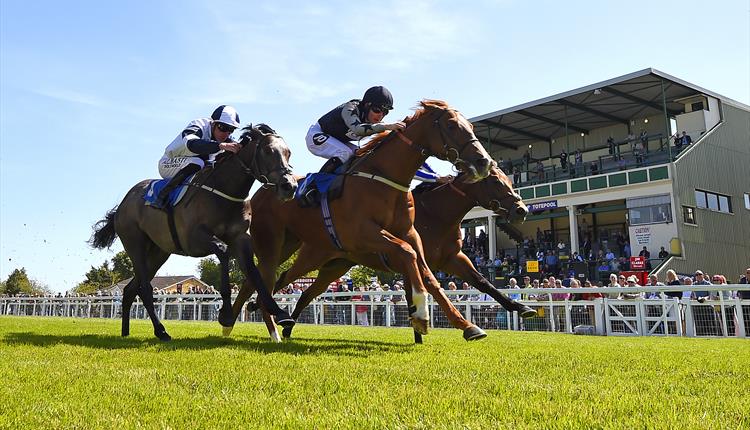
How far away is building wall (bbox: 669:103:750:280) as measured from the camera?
29741 millimetres

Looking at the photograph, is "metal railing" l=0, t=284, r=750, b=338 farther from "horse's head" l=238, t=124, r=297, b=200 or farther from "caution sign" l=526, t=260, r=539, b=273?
"caution sign" l=526, t=260, r=539, b=273

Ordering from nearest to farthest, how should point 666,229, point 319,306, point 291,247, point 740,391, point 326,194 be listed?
1. point 740,391
2. point 326,194
3. point 291,247
4. point 319,306
5. point 666,229

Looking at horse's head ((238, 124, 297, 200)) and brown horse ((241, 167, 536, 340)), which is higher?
horse's head ((238, 124, 297, 200))

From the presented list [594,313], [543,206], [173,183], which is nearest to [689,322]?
[594,313]

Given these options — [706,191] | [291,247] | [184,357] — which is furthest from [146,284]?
[706,191]

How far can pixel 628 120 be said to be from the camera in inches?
1475

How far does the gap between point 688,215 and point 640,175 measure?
9.88 ft

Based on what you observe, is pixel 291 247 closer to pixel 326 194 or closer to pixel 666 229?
pixel 326 194

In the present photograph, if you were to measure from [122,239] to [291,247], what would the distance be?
212cm

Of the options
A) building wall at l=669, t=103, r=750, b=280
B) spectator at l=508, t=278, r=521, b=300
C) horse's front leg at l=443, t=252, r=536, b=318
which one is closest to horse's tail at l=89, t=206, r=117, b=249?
horse's front leg at l=443, t=252, r=536, b=318

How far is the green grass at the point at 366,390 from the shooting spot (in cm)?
251

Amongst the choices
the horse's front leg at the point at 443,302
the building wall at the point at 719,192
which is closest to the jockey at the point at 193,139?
the horse's front leg at the point at 443,302

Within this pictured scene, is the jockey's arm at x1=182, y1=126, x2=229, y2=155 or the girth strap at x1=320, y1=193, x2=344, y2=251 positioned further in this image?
the jockey's arm at x1=182, y1=126, x2=229, y2=155

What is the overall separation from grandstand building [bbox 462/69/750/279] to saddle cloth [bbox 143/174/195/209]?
24170 mm
